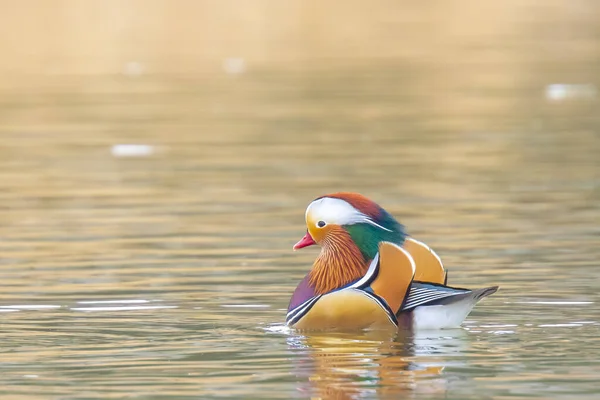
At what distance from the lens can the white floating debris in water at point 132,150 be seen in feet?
53.2

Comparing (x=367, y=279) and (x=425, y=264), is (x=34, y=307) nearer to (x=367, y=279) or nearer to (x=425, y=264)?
(x=367, y=279)

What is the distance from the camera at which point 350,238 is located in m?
8.02

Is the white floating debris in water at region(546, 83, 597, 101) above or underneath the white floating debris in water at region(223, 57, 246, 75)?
underneath

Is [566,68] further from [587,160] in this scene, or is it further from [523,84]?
[587,160]

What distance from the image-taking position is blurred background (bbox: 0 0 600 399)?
718 centimetres

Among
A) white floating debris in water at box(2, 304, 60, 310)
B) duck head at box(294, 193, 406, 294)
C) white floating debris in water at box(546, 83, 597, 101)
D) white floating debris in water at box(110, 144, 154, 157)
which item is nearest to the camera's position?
duck head at box(294, 193, 406, 294)

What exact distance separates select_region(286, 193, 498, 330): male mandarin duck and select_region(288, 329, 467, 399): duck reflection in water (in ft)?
0.26

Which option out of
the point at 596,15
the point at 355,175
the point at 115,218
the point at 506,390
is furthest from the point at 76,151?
the point at 596,15

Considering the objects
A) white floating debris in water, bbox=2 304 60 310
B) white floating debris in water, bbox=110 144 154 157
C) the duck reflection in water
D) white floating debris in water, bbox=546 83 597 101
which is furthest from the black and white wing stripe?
white floating debris in water, bbox=546 83 597 101

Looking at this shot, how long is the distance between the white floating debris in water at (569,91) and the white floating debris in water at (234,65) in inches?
215

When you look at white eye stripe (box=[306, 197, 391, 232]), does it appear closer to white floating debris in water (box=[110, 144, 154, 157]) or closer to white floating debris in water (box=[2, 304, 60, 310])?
white floating debris in water (box=[2, 304, 60, 310])

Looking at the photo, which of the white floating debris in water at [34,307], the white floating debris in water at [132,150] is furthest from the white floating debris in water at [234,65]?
the white floating debris in water at [34,307]

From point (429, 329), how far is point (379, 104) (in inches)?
495

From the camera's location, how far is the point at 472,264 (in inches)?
385
